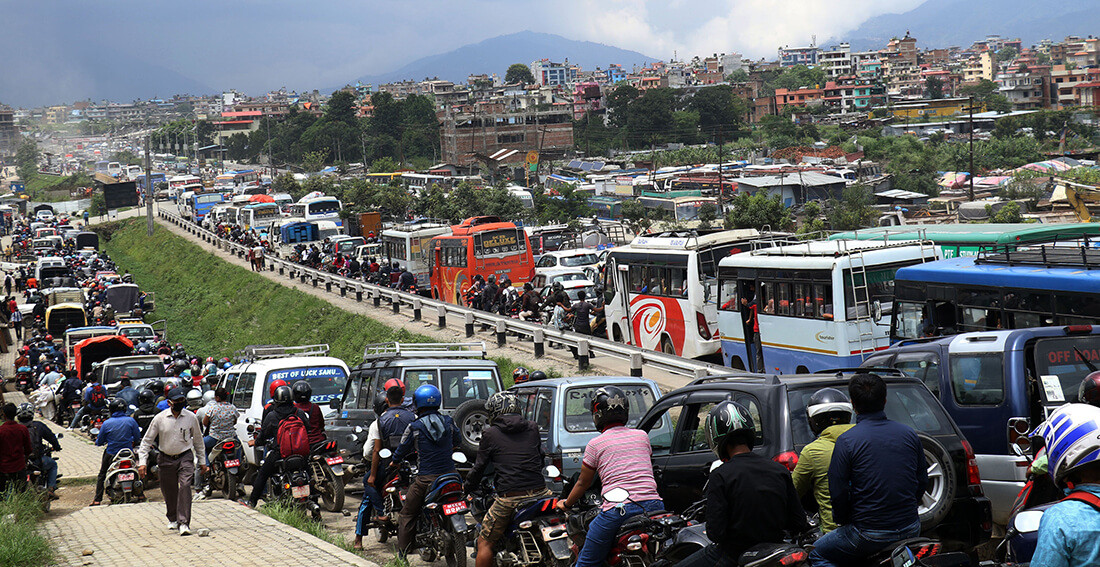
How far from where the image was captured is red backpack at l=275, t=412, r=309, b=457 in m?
11.7

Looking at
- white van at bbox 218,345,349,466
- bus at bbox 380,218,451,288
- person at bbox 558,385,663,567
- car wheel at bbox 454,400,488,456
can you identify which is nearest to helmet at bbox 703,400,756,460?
person at bbox 558,385,663,567

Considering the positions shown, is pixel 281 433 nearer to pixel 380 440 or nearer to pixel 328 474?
pixel 328 474

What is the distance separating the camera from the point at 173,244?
73250 mm

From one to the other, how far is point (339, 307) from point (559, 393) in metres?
26.8

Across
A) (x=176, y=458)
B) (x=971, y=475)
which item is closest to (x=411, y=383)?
(x=176, y=458)

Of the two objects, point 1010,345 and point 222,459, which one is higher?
point 1010,345

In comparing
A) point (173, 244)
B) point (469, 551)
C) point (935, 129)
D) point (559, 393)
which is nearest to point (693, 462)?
point (559, 393)

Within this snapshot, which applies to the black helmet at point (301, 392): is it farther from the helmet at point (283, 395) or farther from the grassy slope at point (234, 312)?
the grassy slope at point (234, 312)

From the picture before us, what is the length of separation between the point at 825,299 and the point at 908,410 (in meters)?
8.41

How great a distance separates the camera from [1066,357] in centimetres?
912

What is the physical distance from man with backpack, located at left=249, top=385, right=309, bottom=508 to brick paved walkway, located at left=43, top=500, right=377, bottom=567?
50 centimetres

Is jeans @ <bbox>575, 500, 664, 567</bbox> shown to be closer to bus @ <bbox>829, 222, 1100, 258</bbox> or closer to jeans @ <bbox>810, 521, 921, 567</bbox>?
jeans @ <bbox>810, 521, 921, 567</bbox>

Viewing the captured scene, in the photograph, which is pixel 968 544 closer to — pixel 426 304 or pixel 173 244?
pixel 426 304

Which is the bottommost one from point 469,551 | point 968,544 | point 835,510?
point 469,551
